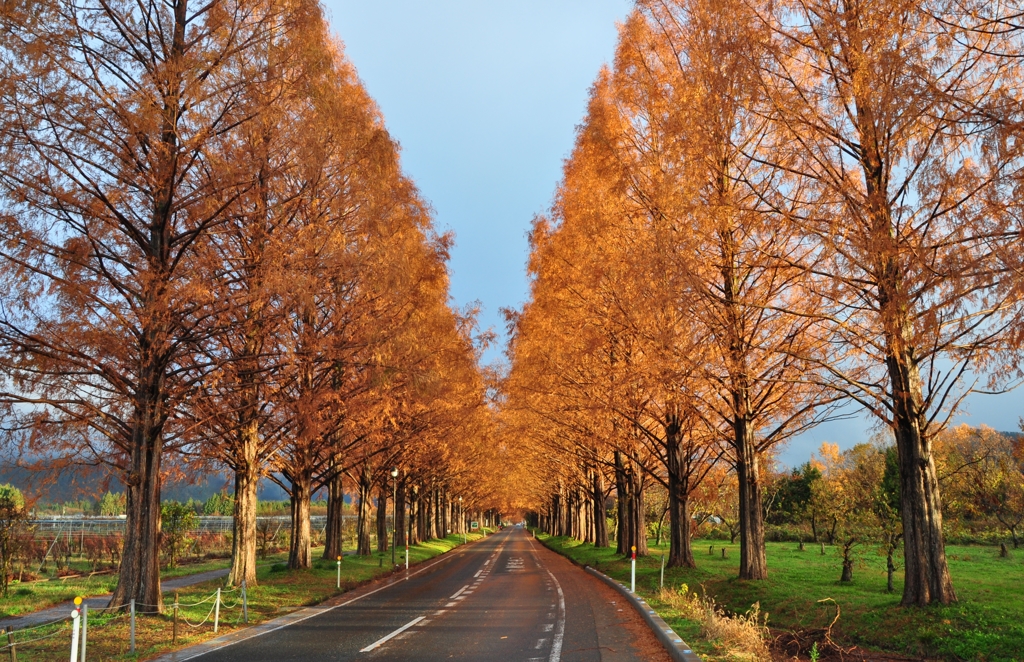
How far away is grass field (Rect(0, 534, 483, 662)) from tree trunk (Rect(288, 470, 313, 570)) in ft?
1.35

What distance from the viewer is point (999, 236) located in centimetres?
681

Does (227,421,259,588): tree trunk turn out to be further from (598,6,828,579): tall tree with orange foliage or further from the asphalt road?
(598,6,828,579): tall tree with orange foliage

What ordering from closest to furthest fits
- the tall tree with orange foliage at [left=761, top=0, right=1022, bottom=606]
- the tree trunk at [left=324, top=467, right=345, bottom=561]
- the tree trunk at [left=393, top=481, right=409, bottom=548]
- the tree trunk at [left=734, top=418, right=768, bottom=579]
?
the tall tree with orange foliage at [left=761, top=0, right=1022, bottom=606]
the tree trunk at [left=734, top=418, right=768, bottom=579]
the tree trunk at [left=324, top=467, right=345, bottom=561]
the tree trunk at [left=393, top=481, right=409, bottom=548]

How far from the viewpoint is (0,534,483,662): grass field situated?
9.79 m


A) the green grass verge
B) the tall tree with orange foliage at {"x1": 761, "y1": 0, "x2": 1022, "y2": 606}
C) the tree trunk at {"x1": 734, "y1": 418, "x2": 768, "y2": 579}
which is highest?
the tall tree with orange foliage at {"x1": 761, "y1": 0, "x2": 1022, "y2": 606}

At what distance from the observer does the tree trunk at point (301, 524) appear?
22469 mm

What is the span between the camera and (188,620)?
12.5 metres

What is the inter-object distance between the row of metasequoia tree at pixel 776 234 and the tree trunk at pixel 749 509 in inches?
1.9

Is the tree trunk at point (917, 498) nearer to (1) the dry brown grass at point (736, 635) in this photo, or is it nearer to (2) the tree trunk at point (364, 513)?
(1) the dry brown grass at point (736, 635)

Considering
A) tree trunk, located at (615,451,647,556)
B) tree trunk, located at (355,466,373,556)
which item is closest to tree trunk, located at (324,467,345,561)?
tree trunk, located at (355,466,373,556)

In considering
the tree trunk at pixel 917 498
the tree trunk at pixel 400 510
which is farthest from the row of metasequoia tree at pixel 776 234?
the tree trunk at pixel 400 510

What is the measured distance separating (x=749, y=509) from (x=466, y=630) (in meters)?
7.26

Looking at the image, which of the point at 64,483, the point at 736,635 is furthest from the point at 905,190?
the point at 64,483

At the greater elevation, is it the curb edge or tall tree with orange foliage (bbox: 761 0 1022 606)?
tall tree with orange foliage (bbox: 761 0 1022 606)
